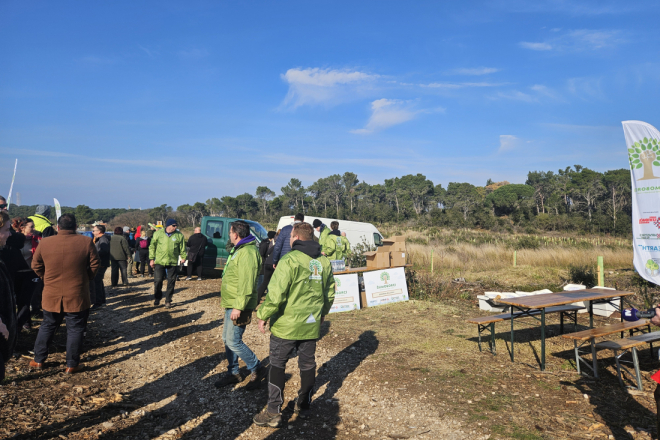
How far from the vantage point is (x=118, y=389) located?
16.0ft

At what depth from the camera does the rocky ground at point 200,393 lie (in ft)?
12.7

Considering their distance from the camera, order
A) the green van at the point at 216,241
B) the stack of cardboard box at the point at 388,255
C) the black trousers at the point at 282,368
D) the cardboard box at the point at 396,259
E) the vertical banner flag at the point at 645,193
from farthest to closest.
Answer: the green van at the point at 216,241, the cardboard box at the point at 396,259, the stack of cardboard box at the point at 388,255, the vertical banner flag at the point at 645,193, the black trousers at the point at 282,368

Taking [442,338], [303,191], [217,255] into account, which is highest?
[303,191]

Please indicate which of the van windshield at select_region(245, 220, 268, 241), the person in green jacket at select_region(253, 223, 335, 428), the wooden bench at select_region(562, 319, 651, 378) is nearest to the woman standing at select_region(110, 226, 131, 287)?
the van windshield at select_region(245, 220, 268, 241)

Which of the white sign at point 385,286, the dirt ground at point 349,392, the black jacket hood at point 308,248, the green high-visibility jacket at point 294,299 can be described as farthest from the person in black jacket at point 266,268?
the green high-visibility jacket at point 294,299

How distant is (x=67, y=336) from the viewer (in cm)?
525

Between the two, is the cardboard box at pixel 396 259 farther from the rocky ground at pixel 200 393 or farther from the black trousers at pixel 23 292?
the black trousers at pixel 23 292

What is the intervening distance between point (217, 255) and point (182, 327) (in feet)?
18.1

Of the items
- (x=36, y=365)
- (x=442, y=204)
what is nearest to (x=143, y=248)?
(x=36, y=365)

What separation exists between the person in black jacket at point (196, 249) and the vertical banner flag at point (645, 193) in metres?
10.5

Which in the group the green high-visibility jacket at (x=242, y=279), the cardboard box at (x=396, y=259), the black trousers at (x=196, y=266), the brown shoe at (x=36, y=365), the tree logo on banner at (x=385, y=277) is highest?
the green high-visibility jacket at (x=242, y=279)

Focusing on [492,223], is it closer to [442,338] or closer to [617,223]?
[617,223]

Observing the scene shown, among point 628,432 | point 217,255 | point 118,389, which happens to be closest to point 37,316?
point 118,389

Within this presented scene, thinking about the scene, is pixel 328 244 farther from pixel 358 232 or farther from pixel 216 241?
pixel 358 232
